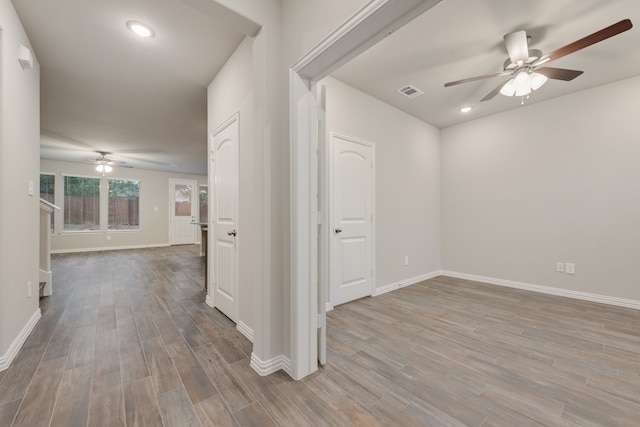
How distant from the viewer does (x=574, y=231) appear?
3398mm

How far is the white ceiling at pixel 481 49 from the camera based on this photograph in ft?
6.63

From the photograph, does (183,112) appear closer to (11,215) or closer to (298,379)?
(11,215)

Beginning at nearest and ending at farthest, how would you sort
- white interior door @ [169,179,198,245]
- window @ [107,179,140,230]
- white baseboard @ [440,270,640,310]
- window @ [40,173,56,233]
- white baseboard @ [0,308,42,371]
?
white baseboard @ [0,308,42,371], white baseboard @ [440,270,640,310], window @ [40,173,56,233], window @ [107,179,140,230], white interior door @ [169,179,198,245]

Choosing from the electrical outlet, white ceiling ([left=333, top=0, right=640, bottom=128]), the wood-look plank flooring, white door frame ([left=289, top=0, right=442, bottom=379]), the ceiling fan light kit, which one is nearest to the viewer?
the wood-look plank flooring

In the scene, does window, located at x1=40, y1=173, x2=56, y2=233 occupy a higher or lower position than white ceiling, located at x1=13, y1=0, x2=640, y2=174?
lower

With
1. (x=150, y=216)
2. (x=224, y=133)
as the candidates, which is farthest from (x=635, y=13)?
(x=150, y=216)

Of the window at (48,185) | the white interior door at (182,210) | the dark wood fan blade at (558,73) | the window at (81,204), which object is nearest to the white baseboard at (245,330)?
the dark wood fan blade at (558,73)

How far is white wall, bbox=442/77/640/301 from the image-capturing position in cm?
308

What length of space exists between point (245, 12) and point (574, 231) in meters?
4.47

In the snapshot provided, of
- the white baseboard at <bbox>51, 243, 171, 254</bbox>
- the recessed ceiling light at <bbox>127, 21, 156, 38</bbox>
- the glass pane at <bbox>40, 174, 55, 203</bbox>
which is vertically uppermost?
the recessed ceiling light at <bbox>127, 21, 156, 38</bbox>

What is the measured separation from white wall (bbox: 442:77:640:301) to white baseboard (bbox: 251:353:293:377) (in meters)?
3.74

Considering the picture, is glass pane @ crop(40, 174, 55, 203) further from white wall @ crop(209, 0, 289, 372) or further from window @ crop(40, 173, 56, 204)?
white wall @ crop(209, 0, 289, 372)

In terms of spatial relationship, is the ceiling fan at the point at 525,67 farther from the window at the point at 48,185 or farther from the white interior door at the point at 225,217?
the window at the point at 48,185

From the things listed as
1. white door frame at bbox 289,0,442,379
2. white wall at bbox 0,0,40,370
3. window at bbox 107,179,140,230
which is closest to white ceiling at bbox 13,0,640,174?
white wall at bbox 0,0,40,370
